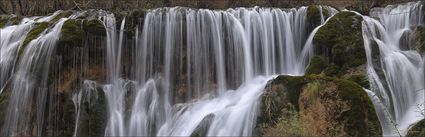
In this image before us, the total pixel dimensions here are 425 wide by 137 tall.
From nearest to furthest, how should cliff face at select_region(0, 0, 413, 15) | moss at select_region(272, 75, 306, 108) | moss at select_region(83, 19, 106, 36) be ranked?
moss at select_region(272, 75, 306, 108) < moss at select_region(83, 19, 106, 36) < cliff face at select_region(0, 0, 413, 15)

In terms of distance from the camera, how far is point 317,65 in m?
11.7

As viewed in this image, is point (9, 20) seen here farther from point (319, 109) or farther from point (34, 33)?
point (319, 109)

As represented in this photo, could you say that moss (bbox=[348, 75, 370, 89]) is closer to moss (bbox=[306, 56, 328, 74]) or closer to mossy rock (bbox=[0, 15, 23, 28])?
moss (bbox=[306, 56, 328, 74])

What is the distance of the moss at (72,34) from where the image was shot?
38.2ft

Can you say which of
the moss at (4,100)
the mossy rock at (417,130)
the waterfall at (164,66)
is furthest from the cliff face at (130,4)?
the mossy rock at (417,130)

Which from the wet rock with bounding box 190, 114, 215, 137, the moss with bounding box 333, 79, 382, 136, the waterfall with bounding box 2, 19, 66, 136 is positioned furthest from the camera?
the waterfall with bounding box 2, 19, 66, 136

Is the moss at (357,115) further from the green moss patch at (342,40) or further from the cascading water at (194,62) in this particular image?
the green moss patch at (342,40)

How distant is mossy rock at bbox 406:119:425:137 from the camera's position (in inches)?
341

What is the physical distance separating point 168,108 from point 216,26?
8.35ft

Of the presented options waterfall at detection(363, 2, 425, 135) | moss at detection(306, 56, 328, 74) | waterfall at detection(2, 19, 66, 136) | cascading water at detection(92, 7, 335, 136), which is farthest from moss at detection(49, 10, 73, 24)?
waterfall at detection(363, 2, 425, 135)

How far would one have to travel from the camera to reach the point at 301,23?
1343 cm

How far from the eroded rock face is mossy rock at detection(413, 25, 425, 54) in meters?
4.13

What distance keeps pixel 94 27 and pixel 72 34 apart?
1.99ft

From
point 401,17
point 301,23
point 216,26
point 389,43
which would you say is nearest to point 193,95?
point 216,26
